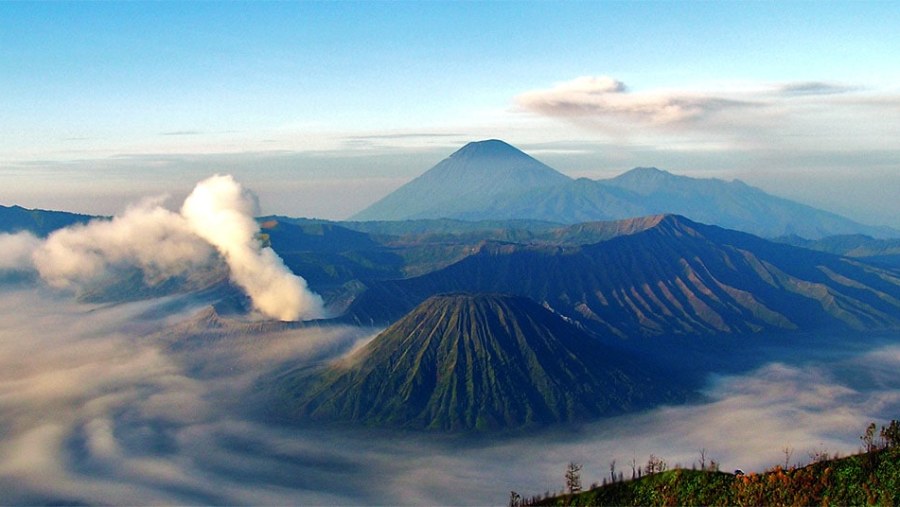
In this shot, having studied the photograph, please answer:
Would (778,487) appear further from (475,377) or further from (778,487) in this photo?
(475,377)

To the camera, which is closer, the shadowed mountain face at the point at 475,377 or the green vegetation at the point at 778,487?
the green vegetation at the point at 778,487

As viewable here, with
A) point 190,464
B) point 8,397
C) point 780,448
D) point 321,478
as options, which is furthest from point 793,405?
point 8,397

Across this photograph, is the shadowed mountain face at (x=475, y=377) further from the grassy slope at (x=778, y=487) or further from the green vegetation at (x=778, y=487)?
the grassy slope at (x=778, y=487)

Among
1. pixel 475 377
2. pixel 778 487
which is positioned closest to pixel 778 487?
pixel 778 487

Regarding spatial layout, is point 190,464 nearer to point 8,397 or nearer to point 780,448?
point 8,397

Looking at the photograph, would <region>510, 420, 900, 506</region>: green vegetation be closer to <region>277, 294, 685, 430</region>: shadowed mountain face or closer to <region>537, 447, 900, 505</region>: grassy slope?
<region>537, 447, 900, 505</region>: grassy slope

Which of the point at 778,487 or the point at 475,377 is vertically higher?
the point at 778,487

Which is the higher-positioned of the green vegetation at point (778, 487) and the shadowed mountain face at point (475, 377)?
the green vegetation at point (778, 487)

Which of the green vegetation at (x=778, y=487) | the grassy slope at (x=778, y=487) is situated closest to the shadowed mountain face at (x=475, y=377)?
the green vegetation at (x=778, y=487)
